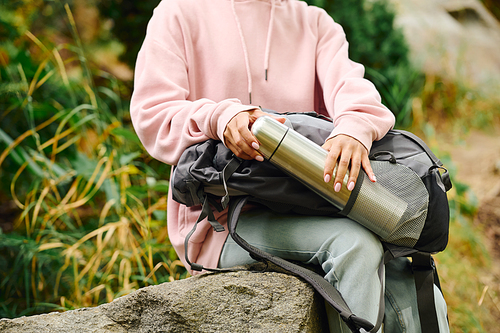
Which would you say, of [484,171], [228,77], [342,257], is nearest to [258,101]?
[228,77]

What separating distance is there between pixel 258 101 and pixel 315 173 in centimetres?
43

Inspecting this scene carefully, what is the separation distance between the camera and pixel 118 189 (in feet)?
7.15

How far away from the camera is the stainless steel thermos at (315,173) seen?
980 millimetres

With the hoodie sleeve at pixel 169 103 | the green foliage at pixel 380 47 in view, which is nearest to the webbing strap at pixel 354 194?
the hoodie sleeve at pixel 169 103

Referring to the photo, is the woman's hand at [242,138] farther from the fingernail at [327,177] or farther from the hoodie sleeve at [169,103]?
the fingernail at [327,177]

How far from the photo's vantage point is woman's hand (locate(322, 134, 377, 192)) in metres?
0.98

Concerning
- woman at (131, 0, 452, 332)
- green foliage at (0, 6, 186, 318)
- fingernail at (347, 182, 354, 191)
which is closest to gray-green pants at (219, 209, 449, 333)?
woman at (131, 0, 452, 332)

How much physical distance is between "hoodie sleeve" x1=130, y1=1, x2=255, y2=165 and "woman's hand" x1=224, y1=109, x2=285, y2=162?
19mm

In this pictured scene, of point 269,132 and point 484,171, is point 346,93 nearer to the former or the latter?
point 269,132

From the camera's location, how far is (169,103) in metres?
1.16

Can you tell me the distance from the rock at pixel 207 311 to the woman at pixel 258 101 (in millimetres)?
103

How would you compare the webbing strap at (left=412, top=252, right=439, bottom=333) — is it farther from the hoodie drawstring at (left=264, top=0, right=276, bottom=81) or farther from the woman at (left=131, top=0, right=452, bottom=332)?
the hoodie drawstring at (left=264, top=0, right=276, bottom=81)

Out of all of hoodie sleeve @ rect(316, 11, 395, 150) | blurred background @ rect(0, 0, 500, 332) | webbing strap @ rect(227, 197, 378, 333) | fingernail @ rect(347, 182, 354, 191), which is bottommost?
blurred background @ rect(0, 0, 500, 332)

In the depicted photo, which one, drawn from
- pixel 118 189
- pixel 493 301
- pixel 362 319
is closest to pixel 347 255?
pixel 362 319
